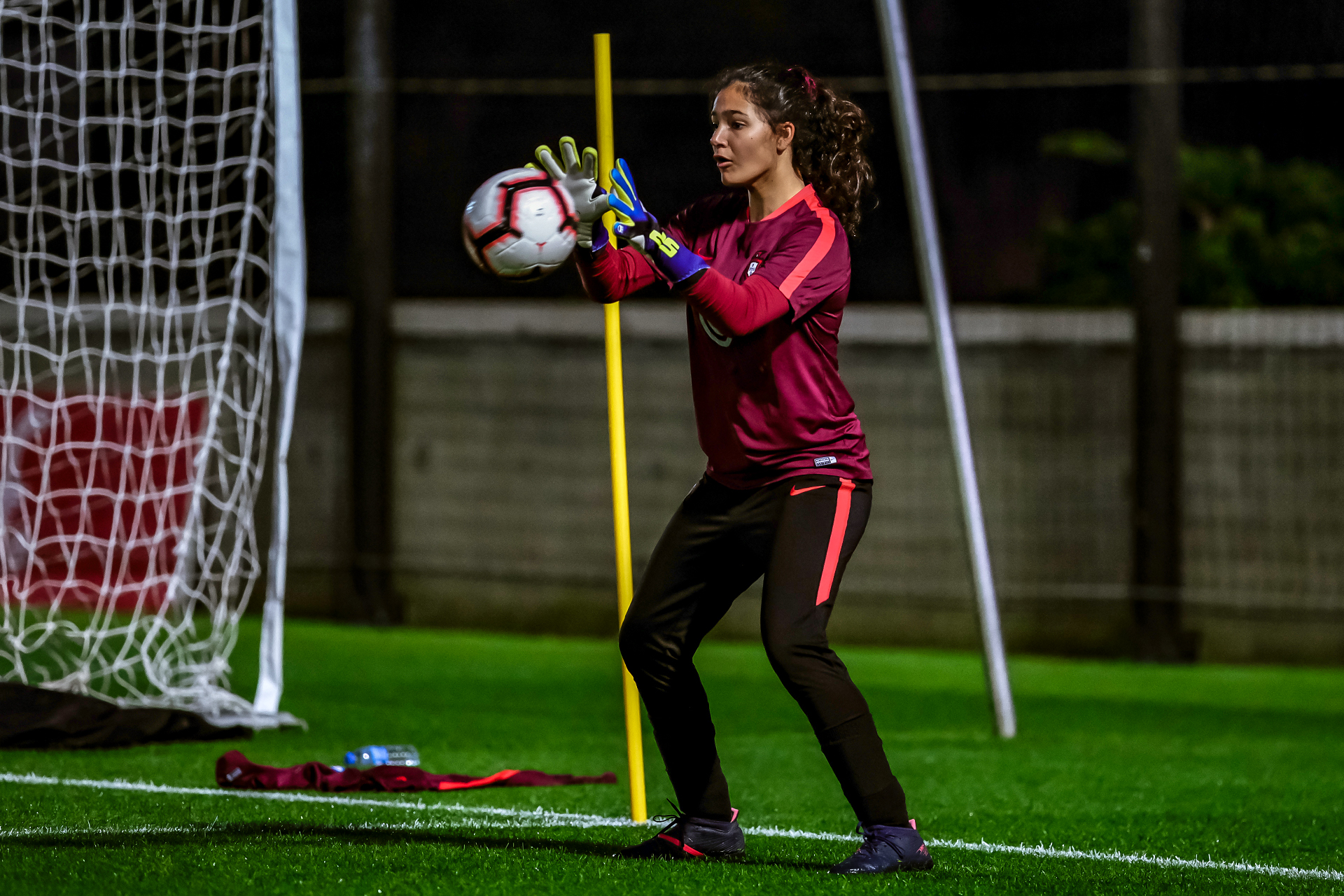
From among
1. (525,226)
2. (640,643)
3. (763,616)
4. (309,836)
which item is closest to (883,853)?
(763,616)

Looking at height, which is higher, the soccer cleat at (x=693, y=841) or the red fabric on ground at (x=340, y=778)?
the soccer cleat at (x=693, y=841)

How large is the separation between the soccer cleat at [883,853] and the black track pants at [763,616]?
1.2 inches

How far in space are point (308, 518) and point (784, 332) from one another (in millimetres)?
8214

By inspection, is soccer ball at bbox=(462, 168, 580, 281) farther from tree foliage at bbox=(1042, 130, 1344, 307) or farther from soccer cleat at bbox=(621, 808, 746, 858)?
tree foliage at bbox=(1042, 130, 1344, 307)

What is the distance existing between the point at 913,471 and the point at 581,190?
23.6 ft

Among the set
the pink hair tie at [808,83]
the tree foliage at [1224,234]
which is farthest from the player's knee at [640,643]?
the tree foliage at [1224,234]

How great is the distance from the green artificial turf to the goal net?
690mm

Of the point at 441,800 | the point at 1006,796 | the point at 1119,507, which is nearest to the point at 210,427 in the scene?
the point at 441,800

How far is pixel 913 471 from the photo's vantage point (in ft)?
36.3

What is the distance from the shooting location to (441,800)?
555cm

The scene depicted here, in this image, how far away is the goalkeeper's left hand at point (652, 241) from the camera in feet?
13.0

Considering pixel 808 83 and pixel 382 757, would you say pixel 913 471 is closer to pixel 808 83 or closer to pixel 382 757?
pixel 382 757

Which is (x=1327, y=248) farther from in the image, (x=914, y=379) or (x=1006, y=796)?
(x=1006, y=796)

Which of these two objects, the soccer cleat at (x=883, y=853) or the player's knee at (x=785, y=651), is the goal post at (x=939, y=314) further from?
the player's knee at (x=785, y=651)
